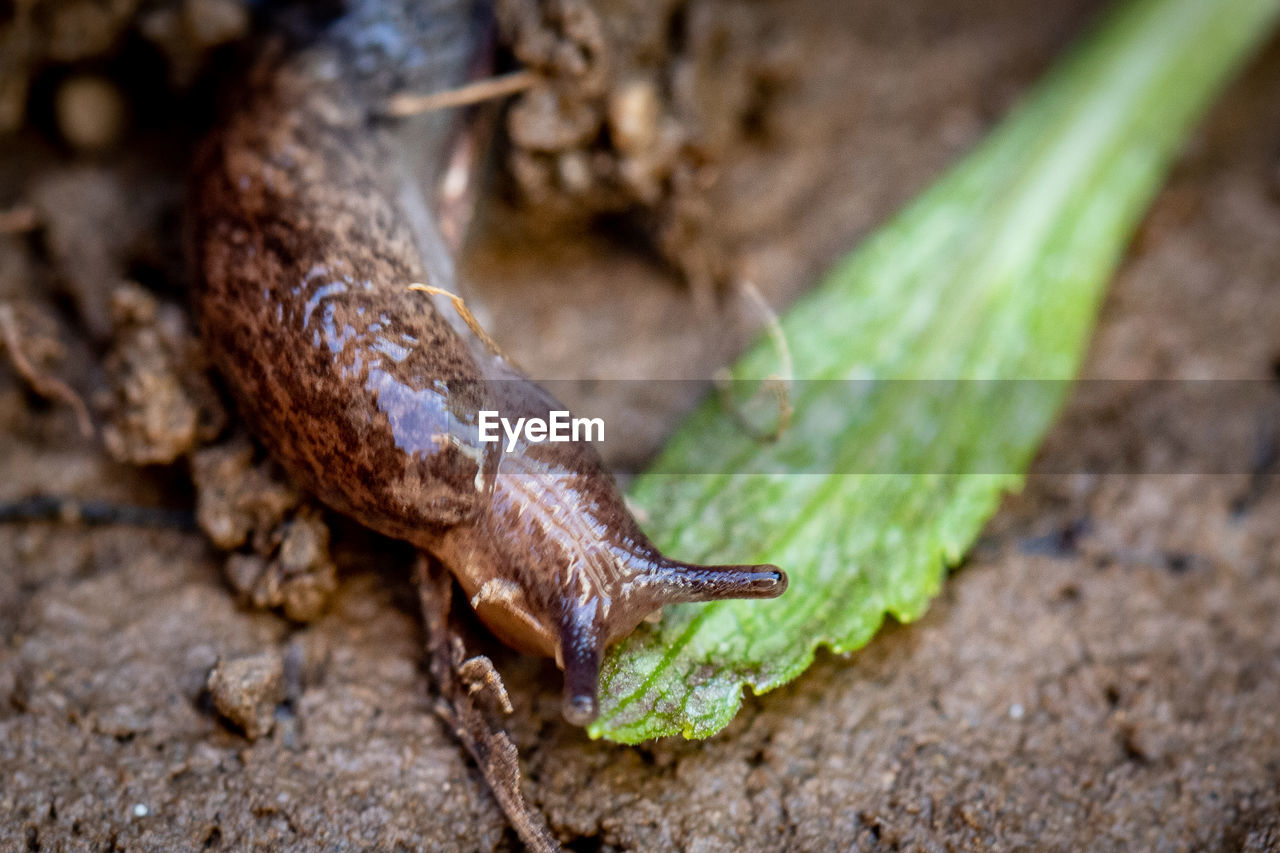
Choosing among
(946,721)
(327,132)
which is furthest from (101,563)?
(946,721)

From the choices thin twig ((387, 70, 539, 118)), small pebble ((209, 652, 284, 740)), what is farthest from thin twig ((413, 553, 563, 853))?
thin twig ((387, 70, 539, 118))

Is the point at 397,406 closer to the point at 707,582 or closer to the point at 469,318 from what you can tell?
the point at 469,318

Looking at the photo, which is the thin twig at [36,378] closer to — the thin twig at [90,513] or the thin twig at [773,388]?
the thin twig at [90,513]

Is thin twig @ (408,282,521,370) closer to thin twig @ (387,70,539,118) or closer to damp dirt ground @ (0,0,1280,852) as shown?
damp dirt ground @ (0,0,1280,852)

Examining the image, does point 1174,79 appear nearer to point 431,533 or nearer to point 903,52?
point 903,52

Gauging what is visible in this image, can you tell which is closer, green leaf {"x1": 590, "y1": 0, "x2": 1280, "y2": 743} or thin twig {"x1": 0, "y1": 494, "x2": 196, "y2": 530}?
green leaf {"x1": 590, "y1": 0, "x2": 1280, "y2": 743}
